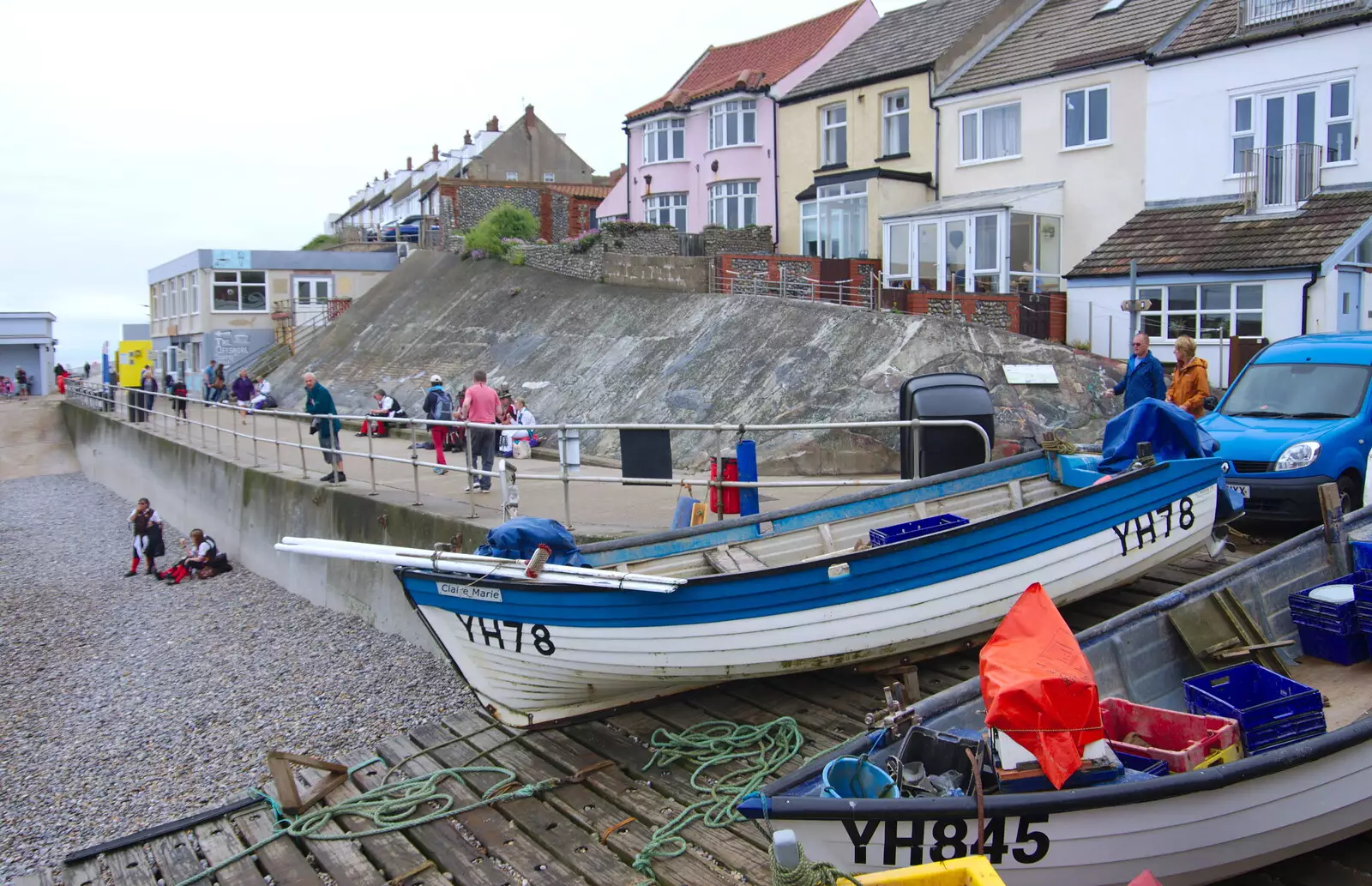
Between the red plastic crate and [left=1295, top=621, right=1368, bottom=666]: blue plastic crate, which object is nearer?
the red plastic crate

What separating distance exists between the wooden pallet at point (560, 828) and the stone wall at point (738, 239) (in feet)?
68.9

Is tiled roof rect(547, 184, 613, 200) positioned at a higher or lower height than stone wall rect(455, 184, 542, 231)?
higher

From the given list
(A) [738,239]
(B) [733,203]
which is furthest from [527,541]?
(B) [733,203]

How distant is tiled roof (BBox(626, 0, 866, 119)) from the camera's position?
29.5m

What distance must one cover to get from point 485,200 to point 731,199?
451 inches

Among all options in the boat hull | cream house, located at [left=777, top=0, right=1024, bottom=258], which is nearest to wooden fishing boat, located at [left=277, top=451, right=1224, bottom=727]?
the boat hull

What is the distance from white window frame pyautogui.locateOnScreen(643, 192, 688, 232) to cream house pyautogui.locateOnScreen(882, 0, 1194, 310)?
10311 mm

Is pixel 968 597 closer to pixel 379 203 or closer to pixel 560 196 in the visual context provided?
pixel 560 196

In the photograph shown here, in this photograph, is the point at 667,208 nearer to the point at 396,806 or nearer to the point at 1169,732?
the point at 396,806

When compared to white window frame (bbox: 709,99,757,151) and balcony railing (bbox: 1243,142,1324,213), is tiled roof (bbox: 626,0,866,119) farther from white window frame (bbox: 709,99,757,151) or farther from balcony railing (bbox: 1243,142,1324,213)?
balcony railing (bbox: 1243,142,1324,213)

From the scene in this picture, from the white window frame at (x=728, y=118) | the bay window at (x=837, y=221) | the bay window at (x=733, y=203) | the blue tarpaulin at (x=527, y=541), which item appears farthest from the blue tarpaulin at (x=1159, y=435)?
the white window frame at (x=728, y=118)

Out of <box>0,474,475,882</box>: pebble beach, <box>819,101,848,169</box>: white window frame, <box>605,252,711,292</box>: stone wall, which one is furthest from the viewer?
<box>819,101,848,169</box>: white window frame

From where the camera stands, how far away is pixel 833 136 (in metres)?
27.5

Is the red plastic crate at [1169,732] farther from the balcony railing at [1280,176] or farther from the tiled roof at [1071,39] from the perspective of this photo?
the tiled roof at [1071,39]
